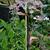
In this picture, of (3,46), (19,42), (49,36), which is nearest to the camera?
(3,46)

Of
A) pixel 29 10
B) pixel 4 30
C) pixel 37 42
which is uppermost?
pixel 29 10

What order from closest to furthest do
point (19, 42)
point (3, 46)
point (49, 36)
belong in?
point (3, 46)
point (19, 42)
point (49, 36)

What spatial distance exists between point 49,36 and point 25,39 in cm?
45

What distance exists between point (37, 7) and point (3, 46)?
2.71 ft

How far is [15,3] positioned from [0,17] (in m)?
0.31

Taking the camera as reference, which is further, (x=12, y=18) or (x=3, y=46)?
(x=12, y=18)

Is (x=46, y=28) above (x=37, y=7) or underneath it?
underneath

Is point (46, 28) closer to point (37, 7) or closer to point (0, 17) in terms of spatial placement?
point (37, 7)

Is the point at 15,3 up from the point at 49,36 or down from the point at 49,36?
up

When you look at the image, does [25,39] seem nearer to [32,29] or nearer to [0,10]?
[32,29]

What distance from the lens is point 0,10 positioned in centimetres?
356

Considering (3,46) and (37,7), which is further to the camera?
(37,7)

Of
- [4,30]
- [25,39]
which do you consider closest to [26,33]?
[25,39]

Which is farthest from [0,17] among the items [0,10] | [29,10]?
[29,10]
